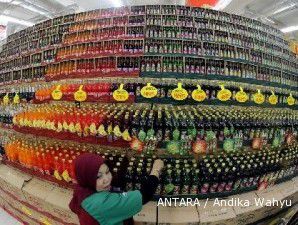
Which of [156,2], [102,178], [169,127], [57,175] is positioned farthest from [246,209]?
[156,2]

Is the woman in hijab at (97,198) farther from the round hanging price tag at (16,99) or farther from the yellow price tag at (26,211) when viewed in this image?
the round hanging price tag at (16,99)

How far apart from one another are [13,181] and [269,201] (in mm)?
3409

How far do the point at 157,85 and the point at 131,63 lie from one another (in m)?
0.56

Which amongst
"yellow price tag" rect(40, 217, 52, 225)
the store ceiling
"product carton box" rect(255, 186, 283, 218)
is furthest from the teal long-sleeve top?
the store ceiling

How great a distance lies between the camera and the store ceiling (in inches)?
343

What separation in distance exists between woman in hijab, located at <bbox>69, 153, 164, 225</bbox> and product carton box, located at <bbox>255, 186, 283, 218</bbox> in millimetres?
1915

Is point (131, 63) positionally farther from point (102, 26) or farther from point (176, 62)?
point (102, 26)

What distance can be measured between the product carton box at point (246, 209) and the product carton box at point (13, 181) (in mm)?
2734

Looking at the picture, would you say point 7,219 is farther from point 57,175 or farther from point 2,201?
point 57,175

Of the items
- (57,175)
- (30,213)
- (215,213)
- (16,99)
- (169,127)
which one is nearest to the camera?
(215,213)

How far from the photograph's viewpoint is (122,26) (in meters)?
4.21

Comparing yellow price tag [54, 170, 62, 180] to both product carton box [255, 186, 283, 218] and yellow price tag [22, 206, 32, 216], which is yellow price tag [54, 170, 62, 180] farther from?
product carton box [255, 186, 283, 218]

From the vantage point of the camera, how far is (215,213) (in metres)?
2.73

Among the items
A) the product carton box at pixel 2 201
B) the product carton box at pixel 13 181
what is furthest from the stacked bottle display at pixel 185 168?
the product carton box at pixel 2 201
